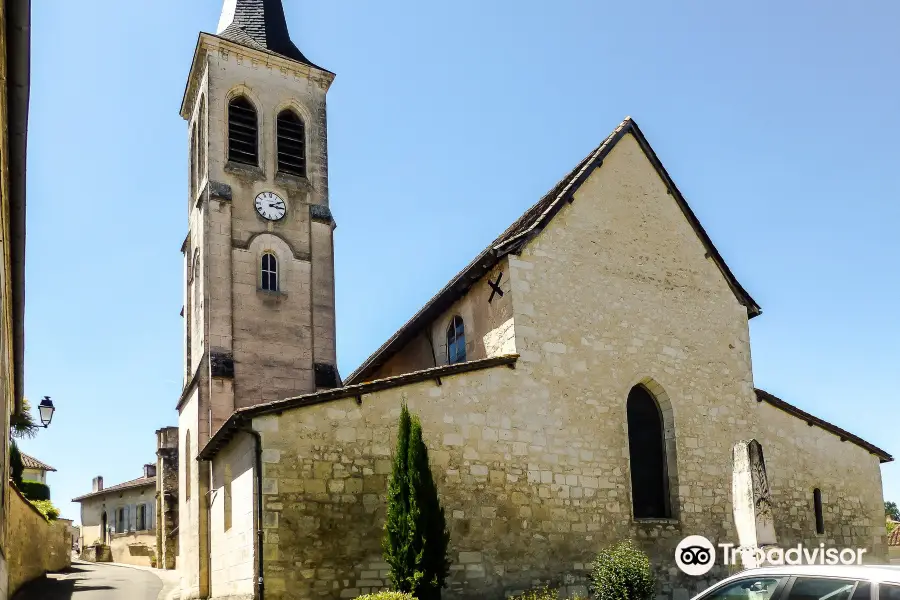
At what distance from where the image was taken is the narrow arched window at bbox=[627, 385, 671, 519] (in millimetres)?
17906

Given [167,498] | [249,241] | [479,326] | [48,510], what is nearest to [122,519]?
[167,498]

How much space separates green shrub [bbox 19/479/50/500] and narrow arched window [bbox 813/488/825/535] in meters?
28.7

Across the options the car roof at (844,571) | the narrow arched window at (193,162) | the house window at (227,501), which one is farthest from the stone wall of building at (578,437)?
the narrow arched window at (193,162)

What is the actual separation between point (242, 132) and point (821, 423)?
1669 cm

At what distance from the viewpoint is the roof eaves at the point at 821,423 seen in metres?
19.8

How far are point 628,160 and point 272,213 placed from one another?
9.85 meters

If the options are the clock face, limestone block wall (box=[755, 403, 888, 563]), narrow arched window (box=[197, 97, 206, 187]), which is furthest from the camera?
narrow arched window (box=[197, 97, 206, 187])

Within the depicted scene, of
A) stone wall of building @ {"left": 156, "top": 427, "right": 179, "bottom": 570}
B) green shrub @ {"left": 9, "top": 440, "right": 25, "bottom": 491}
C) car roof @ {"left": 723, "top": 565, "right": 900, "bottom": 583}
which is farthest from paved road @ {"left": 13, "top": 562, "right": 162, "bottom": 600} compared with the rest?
car roof @ {"left": 723, "top": 565, "right": 900, "bottom": 583}

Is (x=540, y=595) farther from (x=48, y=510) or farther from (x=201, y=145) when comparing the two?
(x=48, y=510)

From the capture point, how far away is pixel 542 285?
17.6m

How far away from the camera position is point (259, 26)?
26.8 metres

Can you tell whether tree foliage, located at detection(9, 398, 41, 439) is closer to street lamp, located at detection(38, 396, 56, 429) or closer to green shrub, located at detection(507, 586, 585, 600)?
street lamp, located at detection(38, 396, 56, 429)

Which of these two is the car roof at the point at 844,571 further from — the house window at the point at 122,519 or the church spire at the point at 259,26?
the house window at the point at 122,519

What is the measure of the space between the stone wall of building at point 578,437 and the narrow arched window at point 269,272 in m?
8.70
